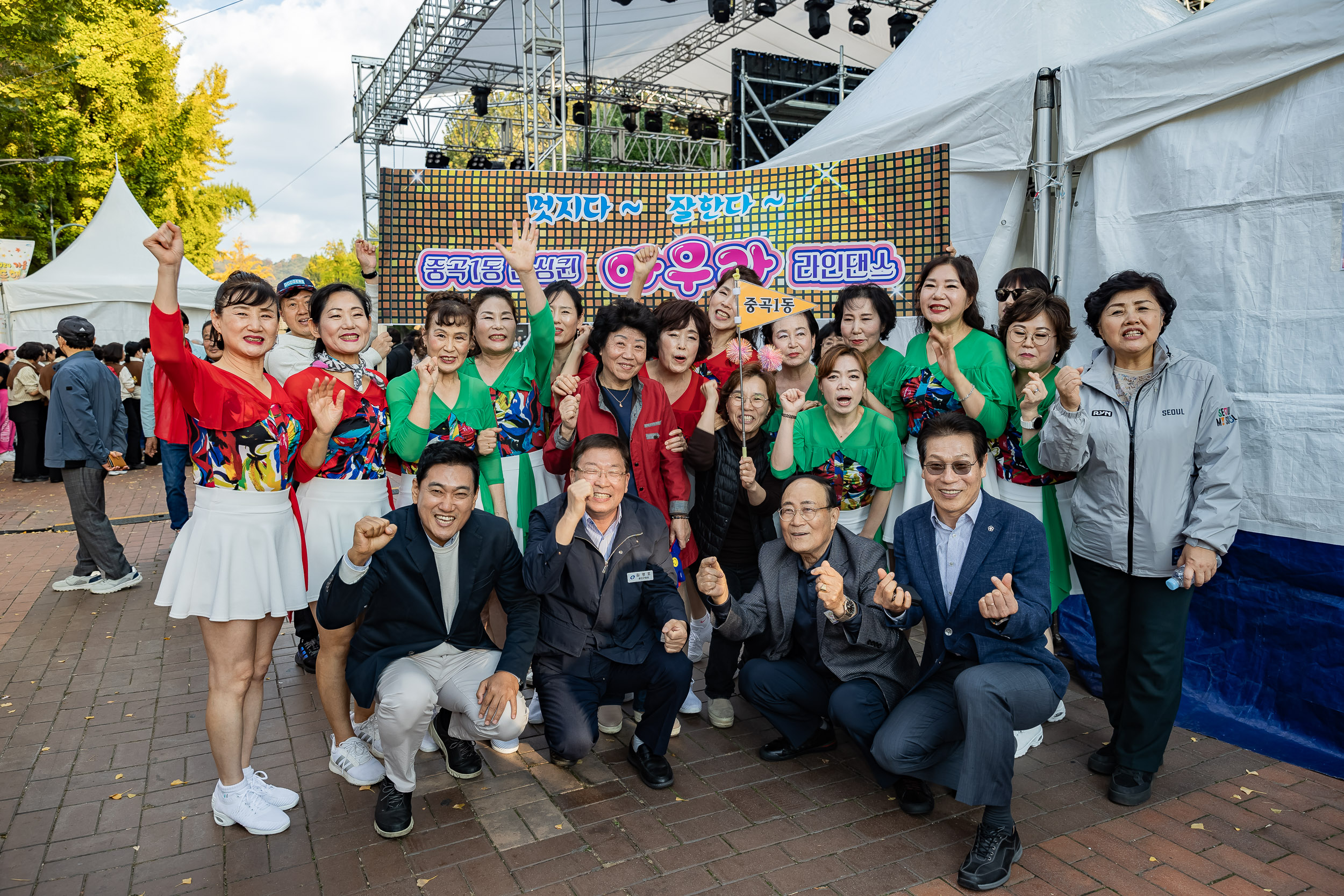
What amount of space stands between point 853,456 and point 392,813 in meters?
2.36

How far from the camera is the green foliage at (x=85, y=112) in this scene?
1817 centimetres

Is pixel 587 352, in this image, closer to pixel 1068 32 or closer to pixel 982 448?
pixel 982 448

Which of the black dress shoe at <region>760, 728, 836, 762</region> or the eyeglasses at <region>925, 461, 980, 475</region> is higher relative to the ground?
the eyeglasses at <region>925, 461, 980, 475</region>

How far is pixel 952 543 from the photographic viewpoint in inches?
125

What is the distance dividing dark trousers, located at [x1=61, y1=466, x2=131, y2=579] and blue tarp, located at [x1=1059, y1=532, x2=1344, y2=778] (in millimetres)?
6924

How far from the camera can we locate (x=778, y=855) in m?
2.87

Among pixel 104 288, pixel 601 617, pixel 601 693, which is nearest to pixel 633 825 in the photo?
pixel 601 693

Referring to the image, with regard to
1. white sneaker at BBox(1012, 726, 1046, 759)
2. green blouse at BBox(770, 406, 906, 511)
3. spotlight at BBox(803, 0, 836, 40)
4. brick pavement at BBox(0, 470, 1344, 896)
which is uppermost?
spotlight at BBox(803, 0, 836, 40)

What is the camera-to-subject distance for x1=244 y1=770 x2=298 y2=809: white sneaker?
3.11 meters

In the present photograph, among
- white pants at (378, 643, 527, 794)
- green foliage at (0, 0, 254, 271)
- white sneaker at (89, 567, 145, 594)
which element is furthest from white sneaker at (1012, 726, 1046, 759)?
green foliage at (0, 0, 254, 271)

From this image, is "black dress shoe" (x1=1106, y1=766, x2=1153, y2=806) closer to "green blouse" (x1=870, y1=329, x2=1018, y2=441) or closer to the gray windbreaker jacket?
the gray windbreaker jacket

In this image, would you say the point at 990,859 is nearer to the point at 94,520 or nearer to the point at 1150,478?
the point at 1150,478

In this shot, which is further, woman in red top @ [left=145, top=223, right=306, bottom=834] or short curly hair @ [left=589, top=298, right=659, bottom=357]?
short curly hair @ [left=589, top=298, right=659, bottom=357]

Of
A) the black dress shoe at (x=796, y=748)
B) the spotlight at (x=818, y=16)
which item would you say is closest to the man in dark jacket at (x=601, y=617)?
the black dress shoe at (x=796, y=748)
